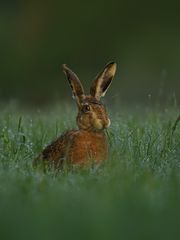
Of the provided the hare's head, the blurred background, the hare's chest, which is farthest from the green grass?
the blurred background

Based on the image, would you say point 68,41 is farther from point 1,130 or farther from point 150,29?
point 1,130

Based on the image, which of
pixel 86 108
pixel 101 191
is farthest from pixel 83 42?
pixel 101 191

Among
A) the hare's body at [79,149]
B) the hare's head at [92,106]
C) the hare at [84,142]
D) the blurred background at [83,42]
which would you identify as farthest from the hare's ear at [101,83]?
the blurred background at [83,42]

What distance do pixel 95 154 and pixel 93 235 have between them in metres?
2.78

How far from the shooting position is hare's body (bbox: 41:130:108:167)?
8.24 m

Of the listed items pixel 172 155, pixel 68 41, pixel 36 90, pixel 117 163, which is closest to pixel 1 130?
pixel 172 155

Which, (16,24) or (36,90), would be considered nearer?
(36,90)

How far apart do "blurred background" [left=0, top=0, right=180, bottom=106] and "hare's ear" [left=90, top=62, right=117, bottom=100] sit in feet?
43.5

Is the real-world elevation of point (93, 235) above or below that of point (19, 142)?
below

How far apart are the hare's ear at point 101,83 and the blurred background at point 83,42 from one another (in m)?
13.3

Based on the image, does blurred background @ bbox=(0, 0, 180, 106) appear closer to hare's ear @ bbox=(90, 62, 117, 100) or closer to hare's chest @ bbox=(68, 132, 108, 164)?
hare's ear @ bbox=(90, 62, 117, 100)

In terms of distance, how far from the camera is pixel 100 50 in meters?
24.0

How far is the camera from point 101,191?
6.87 metres

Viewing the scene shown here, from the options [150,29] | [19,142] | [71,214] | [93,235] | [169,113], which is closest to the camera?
[93,235]
